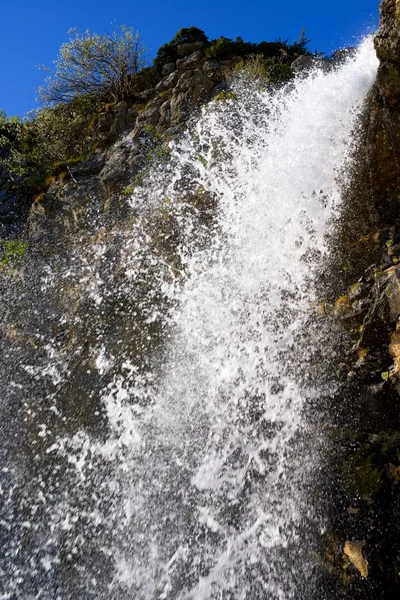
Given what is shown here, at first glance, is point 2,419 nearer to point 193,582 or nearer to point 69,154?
point 193,582

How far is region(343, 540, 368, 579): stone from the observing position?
15.1ft

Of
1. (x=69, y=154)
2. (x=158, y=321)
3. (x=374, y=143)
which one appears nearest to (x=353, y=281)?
(x=374, y=143)

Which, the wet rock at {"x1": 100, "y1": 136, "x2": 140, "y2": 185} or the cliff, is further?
the wet rock at {"x1": 100, "y1": 136, "x2": 140, "y2": 185}

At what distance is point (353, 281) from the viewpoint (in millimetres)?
6645

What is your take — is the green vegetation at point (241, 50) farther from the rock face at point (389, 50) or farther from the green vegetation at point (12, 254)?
the green vegetation at point (12, 254)

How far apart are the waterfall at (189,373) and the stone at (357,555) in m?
0.39

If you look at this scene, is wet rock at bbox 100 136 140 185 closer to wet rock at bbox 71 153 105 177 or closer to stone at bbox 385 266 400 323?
wet rock at bbox 71 153 105 177

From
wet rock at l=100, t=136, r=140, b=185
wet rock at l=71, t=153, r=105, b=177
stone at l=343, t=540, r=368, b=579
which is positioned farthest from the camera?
wet rock at l=71, t=153, r=105, b=177

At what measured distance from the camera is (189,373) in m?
7.14

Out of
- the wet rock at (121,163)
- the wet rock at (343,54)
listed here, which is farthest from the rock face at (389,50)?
the wet rock at (121,163)

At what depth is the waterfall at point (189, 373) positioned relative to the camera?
18.4 ft

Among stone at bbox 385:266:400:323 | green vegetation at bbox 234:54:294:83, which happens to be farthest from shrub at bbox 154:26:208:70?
stone at bbox 385:266:400:323

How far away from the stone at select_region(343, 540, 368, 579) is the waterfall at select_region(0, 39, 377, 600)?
1.28 ft

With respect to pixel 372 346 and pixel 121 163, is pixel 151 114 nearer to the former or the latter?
pixel 121 163
